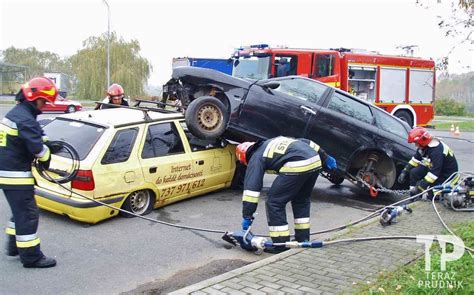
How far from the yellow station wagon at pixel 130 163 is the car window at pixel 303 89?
1.32 meters

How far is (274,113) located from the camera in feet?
23.9

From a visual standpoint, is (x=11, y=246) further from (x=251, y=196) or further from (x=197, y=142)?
(x=197, y=142)

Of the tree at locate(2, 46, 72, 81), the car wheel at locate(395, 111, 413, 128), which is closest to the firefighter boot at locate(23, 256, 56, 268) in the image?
the car wheel at locate(395, 111, 413, 128)

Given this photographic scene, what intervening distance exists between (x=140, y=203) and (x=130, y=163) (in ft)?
1.93

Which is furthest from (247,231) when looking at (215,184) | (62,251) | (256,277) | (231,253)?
(215,184)

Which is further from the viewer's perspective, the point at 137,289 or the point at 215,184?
the point at 215,184

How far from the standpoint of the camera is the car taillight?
A: 5531mm

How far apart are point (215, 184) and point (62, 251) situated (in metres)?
2.91

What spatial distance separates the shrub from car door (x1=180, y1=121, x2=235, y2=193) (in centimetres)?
3940

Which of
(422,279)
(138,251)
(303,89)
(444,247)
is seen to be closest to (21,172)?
(138,251)

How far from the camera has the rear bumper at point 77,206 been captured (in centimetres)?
550

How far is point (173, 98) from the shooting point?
7.82 metres

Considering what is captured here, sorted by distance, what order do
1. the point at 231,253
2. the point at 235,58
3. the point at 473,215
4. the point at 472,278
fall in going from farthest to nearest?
1. the point at 235,58
2. the point at 473,215
3. the point at 231,253
4. the point at 472,278

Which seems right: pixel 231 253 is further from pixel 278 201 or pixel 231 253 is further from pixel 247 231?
pixel 278 201
